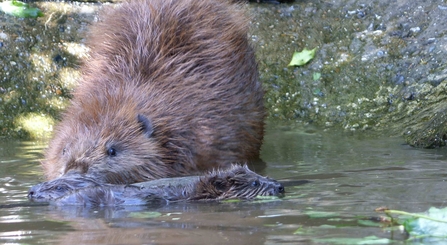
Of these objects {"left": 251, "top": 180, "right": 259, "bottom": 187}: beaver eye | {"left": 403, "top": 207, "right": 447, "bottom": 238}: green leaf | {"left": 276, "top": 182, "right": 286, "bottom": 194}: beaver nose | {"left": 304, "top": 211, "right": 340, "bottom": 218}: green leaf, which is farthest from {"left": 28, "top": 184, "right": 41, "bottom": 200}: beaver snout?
{"left": 403, "top": 207, "right": 447, "bottom": 238}: green leaf

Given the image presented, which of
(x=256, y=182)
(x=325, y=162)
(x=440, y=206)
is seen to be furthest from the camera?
(x=325, y=162)

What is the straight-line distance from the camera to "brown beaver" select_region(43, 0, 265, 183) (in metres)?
4.61

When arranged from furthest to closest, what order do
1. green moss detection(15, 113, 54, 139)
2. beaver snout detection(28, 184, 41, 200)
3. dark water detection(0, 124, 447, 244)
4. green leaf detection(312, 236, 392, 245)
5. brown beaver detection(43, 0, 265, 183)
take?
green moss detection(15, 113, 54, 139)
brown beaver detection(43, 0, 265, 183)
beaver snout detection(28, 184, 41, 200)
dark water detection(0, 124, 447, 244)
green leaf detection(312, 236, 392, 245)

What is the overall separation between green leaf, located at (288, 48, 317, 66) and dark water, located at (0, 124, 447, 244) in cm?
176

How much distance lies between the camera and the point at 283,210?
3.46 m

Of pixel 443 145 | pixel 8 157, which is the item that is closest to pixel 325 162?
pixel 443 145

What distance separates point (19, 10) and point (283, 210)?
4.72 meters

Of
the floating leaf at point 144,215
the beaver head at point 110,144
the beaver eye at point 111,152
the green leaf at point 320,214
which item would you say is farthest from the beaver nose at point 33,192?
the green leaf at point 320,214

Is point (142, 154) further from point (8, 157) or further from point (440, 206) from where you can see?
point (440, 206)

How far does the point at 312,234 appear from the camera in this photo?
285 centimetres

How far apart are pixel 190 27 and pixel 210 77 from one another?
41 cm

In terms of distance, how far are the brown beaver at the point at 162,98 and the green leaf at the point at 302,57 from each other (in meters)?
1.41

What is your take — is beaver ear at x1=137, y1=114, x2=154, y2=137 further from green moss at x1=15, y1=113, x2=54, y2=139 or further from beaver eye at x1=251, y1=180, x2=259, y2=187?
green moss at x1=15, y1=113, x2=54, y2=139

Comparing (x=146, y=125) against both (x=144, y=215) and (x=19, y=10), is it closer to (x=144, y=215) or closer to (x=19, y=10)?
(x=144, y=215)
